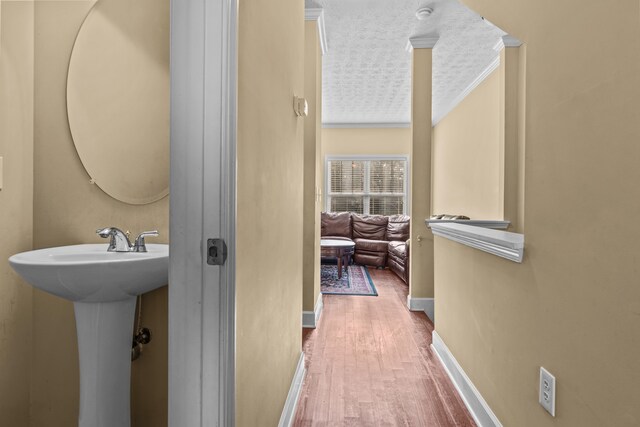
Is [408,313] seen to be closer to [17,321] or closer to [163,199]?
[163,199]

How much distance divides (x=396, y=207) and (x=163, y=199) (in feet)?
19.6

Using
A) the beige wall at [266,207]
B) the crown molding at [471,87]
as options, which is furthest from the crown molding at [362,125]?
the beige wall at [266,207]

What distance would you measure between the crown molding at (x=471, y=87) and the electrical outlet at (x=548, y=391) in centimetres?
380

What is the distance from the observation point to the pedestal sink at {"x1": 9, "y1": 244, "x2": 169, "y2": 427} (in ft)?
3.45

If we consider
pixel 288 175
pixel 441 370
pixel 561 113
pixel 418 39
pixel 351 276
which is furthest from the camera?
pixel 351 276

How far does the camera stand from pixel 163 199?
1.33 m

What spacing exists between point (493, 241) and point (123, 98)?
5.14 feet

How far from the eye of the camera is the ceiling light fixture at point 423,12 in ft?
9.49

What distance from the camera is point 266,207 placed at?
123 centimetres

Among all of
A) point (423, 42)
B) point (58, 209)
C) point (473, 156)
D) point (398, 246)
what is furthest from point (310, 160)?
point (473, 156)

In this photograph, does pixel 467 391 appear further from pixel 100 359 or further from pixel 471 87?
pixel 471 87

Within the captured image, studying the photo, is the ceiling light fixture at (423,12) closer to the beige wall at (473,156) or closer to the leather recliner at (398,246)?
the beige wall at (473,156)

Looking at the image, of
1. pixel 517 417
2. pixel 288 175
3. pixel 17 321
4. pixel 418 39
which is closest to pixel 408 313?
pixel 517 417

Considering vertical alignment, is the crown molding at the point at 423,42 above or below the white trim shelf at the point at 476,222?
above
